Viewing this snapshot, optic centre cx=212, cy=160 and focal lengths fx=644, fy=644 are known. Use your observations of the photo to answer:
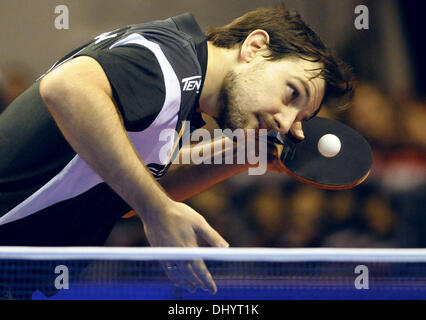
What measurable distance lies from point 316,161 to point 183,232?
89 cm

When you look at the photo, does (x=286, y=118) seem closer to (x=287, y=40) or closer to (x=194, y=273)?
(x=287, y=40)

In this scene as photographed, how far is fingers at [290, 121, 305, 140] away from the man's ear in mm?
302

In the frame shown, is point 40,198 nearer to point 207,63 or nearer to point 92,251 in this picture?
point 92,251

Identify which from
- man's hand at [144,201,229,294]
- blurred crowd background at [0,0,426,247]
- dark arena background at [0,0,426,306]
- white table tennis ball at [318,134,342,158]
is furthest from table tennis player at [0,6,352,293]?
blurred crowd background at [0,0,426,247]

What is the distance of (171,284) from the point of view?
2158 millimetres

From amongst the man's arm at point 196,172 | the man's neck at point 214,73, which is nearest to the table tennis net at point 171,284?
the man's arm at point 196,172

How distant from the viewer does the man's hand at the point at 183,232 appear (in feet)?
5.70

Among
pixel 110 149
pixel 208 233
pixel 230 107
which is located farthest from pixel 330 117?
pixel 110 149

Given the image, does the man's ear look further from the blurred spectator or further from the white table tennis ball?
the blurred spectator

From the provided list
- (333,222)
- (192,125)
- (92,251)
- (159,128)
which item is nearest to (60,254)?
(92,251)

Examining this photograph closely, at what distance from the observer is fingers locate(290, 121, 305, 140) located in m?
2.37

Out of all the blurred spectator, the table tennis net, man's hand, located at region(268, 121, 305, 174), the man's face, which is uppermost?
the blurred spectator

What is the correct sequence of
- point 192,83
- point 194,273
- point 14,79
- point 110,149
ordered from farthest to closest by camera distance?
1. point 14,79
2. point 192,83
3. point 194,273
4. point 110,149

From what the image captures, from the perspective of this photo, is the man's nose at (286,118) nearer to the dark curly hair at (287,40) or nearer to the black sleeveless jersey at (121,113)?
the dark curly hair at (287,40)
